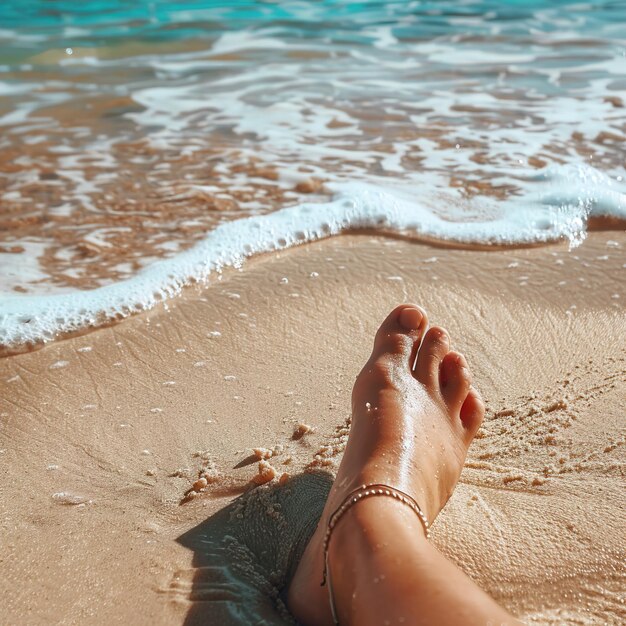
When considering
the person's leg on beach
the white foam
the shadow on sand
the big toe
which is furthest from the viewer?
the white foam

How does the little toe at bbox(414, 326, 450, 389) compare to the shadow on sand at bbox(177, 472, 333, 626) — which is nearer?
the shadow on sand at bbox(177, 472, 333, 626)

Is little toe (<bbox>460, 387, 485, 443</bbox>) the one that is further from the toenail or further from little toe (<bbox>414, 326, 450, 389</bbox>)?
the toenail

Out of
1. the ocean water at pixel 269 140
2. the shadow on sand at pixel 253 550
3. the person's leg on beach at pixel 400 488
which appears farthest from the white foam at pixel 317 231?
the shadow on sand at pixel 253 550

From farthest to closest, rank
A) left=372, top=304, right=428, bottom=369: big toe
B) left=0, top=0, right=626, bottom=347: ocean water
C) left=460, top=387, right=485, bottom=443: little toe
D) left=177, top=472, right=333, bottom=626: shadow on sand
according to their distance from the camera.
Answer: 1. left=0, top=0, right=626, bottom=347: ocean water
2. left=372, top=304, right=428, bottom=369: big toe
3. left=460, top=387, right=485, bottom=443: little toe
4. left=177, top=472, right=333, bottom=626: shadow on sand

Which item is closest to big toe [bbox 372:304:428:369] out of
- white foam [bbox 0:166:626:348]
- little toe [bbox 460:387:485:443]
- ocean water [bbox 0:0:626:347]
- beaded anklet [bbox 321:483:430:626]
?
little toe [bbox 460:387:485:443]

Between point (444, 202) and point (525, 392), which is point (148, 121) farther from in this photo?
point (525, 392)

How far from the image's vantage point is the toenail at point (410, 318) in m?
2.05

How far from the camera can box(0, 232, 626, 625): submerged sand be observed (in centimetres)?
147

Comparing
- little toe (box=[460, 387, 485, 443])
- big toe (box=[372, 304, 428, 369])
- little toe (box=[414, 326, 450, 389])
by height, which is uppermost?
big toe (box=[372, 304, 428, 369])

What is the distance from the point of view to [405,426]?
174cm

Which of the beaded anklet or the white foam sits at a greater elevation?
the beaded anklet

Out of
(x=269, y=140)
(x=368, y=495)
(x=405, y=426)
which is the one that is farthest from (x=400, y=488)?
(x=269, y=140)

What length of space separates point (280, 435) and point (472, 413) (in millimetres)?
506

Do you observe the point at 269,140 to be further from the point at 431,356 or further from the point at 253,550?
the point at 253,550
